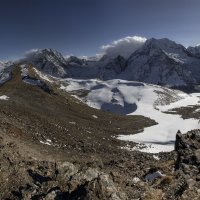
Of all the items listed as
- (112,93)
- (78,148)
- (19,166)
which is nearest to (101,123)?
(78,148)

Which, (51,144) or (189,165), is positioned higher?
(189,165)

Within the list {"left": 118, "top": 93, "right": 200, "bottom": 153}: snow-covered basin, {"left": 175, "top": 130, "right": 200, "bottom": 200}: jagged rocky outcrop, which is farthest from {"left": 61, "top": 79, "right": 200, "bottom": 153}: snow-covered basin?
{"left": 175, "top": 130, "right": 200, "bottom": 200}: jagged rocky outcrop

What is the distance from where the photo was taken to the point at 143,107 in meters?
139

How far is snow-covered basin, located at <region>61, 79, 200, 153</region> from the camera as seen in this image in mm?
77438

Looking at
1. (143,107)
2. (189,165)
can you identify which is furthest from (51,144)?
(143,107)

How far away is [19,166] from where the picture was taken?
3356 cm

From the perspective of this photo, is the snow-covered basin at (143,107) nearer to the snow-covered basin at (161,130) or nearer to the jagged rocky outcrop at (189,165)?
the snow-covered basin at (161,130)

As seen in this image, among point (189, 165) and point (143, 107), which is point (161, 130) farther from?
point (189, 165)

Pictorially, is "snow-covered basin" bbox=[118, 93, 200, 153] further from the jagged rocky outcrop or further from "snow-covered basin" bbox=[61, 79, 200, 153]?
the jagged rocky outcrop

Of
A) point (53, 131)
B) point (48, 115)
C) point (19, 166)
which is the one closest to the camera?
point (19, 166)

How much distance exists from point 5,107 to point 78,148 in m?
18.3

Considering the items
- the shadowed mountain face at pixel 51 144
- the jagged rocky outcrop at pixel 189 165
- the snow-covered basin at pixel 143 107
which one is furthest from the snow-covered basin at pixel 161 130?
the jagged rocky outcrop at pixel 189 165

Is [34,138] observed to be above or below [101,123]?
above

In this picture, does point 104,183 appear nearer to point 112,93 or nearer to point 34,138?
point 34,138
